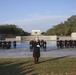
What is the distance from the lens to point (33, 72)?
13.2 m

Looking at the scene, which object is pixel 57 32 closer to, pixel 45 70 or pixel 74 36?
pixel 74 36

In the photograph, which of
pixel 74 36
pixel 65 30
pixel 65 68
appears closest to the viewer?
pixel 65 68

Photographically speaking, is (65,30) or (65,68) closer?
(65,68)

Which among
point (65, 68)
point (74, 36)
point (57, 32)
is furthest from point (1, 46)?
point (57, 32)

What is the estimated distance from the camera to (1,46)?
35.8 metres

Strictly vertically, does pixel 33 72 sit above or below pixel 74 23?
below

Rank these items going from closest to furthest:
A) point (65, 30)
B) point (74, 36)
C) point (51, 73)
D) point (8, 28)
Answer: point (51, 73)
point (74, 36)
point (65, 30)
point (8, 28)

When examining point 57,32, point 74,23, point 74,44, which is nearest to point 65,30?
point 74,23

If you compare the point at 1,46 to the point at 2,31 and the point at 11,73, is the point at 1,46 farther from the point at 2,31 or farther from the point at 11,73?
the point at 2,31

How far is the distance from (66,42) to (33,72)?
80.0 feet

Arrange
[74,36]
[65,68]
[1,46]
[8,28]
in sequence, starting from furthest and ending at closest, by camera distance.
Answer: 1. [8,28]
2. [74,36]
3. [1,46]
4. [65,68]

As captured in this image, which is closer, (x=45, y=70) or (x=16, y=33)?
(x=45, y=70)

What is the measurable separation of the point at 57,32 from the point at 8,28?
21117 millimetres

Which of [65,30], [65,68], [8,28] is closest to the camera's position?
[65,68]
